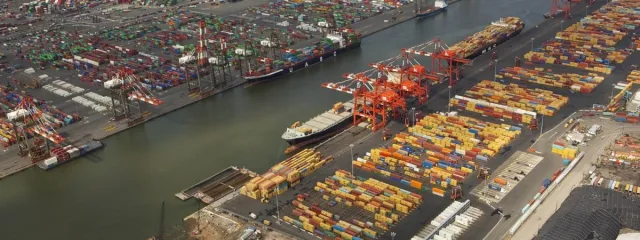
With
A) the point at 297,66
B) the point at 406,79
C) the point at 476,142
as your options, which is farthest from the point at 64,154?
the point at 476,142

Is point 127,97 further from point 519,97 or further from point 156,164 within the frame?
point 519,97

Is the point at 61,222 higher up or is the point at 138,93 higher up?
the point at 138,93

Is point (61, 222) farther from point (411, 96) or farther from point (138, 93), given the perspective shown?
point (411, 96)

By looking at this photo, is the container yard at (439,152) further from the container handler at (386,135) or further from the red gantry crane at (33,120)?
the red gantry crane at (33,120)

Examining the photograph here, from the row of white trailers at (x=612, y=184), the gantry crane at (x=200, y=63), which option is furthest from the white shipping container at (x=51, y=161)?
the row of white trailers at (x=612, y=184)

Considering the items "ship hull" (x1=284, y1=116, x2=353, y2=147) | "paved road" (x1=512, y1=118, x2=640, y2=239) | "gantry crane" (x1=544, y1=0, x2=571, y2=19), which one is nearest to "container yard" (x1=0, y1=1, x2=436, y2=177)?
"ship hull" (x1=284, y1=116, x2=353, y2=147)

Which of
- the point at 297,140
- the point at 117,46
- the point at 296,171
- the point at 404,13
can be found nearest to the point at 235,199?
the point at 296,171

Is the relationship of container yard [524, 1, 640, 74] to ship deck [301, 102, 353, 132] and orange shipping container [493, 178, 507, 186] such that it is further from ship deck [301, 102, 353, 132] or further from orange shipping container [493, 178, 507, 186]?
orange shipping container [493, 178, 507, 186]
